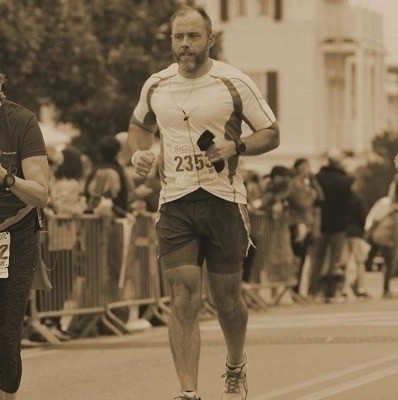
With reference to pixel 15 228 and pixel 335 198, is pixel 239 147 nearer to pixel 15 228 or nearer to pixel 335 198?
pixel 15 228

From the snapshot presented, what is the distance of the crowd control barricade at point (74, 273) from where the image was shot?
1623cm

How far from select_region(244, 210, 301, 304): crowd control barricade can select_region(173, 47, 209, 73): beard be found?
1142cm

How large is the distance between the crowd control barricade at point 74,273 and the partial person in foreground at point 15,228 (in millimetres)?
6673

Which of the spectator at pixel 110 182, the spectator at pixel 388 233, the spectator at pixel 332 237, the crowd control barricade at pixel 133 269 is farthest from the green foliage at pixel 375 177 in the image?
the spectator at pixel 110 182

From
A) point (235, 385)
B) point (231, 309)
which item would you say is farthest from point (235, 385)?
point (231, 309)

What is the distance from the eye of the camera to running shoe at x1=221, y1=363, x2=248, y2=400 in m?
10.2

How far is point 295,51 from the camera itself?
60219mm

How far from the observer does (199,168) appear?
10031 millimetres

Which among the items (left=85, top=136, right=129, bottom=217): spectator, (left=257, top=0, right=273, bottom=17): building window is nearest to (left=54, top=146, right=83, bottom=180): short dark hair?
(left=85, top=136, right=129, bottom=217): spectator

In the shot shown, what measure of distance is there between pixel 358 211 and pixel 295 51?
35.9m

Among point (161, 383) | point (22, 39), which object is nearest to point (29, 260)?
point (161, 383)

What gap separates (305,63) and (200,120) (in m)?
50.5

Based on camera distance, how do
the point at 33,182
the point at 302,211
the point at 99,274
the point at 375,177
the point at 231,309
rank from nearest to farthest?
the point at 33,182 < the point at 231,309 < the point at 99,274 < the point at 302,211 < the point at 375,177

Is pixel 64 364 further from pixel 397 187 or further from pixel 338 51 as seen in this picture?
pixel 338 51
